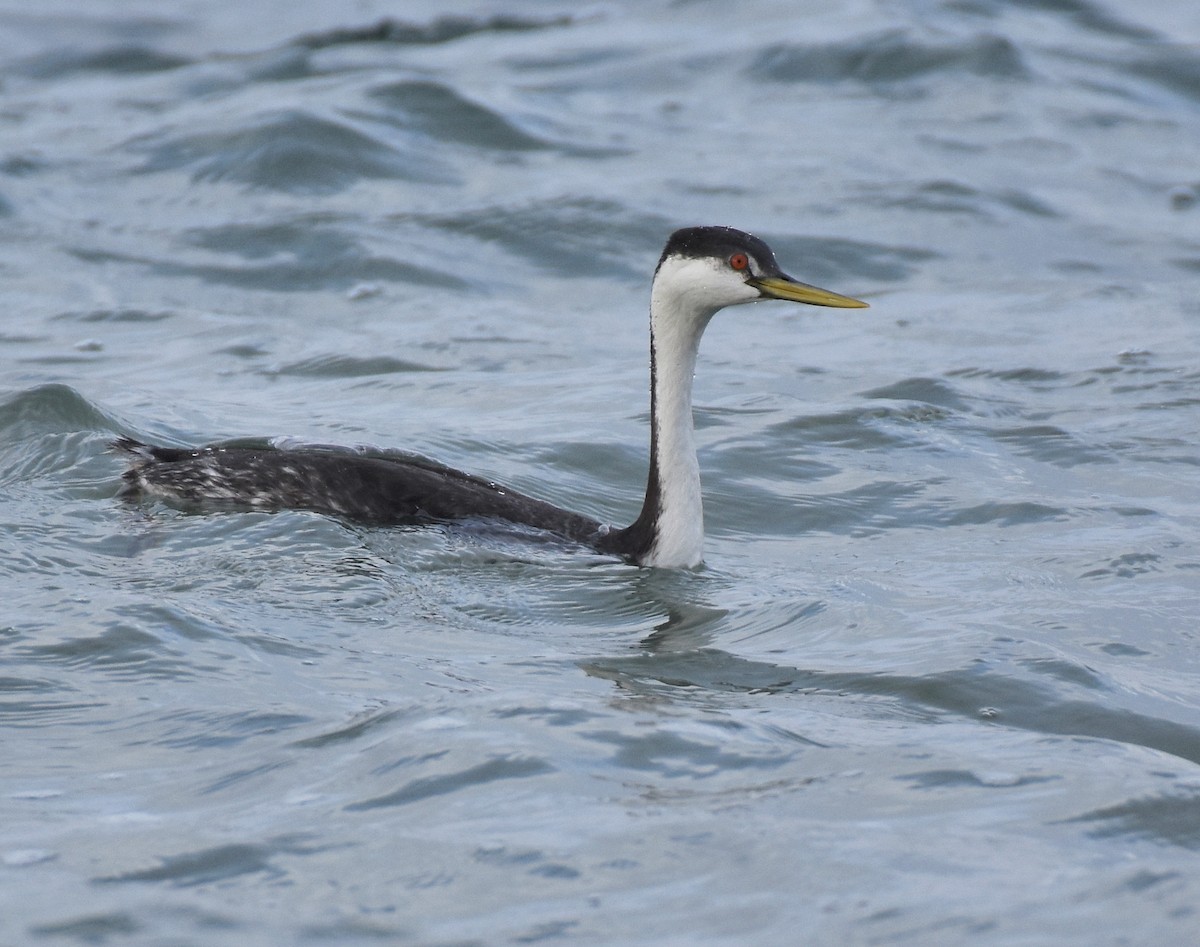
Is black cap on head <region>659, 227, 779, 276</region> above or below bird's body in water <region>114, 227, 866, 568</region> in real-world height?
above

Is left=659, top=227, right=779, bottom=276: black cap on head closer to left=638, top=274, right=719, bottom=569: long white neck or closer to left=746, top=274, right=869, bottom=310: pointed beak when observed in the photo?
left=746, top=274, right=869, bottom=310: pointed beak

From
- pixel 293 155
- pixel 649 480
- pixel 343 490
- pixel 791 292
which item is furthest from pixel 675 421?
pixel 293 155

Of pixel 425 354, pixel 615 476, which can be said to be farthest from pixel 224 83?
pixel 615 476

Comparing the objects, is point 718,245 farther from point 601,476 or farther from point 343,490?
point 601,476

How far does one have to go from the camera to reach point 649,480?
8.09 meters

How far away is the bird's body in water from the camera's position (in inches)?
305

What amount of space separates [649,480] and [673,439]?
21cm

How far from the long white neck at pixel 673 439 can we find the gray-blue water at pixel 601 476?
8.0 inches

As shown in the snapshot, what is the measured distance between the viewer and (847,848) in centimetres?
512

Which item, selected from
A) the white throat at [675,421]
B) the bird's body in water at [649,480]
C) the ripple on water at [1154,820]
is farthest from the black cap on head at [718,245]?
the ripple on water at [1154,820]

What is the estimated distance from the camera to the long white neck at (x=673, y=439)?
7.90 m

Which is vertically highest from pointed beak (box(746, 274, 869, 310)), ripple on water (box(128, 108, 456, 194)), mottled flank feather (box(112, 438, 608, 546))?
ripple on water (box(128, 108, 456, 194))

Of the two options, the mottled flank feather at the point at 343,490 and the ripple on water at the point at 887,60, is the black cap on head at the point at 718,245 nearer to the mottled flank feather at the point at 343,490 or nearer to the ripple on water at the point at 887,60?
the mottled flank feather at the point at 343,490

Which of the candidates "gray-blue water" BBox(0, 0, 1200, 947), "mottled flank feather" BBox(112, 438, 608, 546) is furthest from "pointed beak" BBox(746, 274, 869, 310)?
"mottled flank feather" BBox(112, 438, 608, 546)
